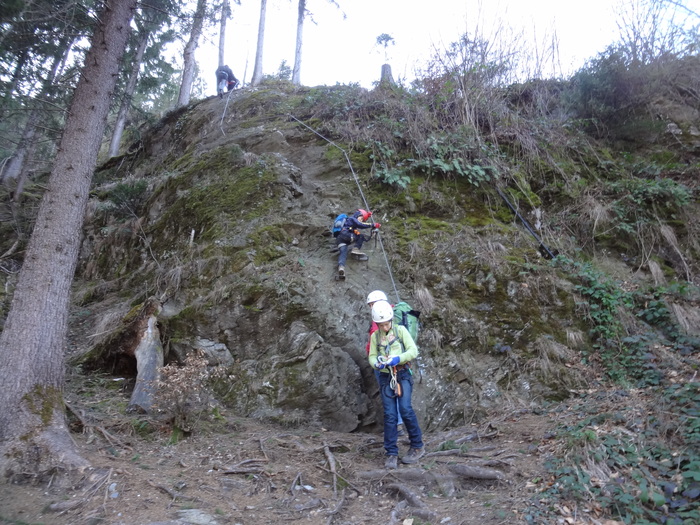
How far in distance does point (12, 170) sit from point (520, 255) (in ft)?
55.3

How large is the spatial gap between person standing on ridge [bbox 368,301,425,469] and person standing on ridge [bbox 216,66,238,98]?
11754mm

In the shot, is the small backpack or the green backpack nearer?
the green backpack

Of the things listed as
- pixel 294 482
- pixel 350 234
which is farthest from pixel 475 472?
pixel 350 234

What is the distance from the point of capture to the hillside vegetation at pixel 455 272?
4.90 m

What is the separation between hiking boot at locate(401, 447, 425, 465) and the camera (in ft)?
15.5

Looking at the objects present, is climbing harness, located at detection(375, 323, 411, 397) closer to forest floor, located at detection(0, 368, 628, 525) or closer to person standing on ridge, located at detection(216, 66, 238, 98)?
forest floor, located at detection(0, 368, 628, 525)

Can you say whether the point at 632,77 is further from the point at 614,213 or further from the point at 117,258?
the point at 117,258

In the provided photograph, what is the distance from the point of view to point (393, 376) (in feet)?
16.2

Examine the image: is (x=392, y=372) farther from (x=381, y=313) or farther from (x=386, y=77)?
(x=386, y=77)

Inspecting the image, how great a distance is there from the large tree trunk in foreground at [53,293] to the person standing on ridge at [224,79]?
824 centimetres

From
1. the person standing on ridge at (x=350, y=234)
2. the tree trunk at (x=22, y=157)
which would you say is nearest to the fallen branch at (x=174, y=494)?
the person standing on ridge at (x=350, y=234)

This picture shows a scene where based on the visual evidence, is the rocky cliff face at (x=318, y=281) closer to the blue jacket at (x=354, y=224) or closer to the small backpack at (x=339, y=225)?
the small backpack at (x=339, y=225)

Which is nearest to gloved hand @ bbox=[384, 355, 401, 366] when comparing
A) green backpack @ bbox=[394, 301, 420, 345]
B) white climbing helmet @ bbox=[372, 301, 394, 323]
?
white climbing helmet @ bbox=[372, 301, 394, 323]

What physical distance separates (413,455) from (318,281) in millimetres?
3172
